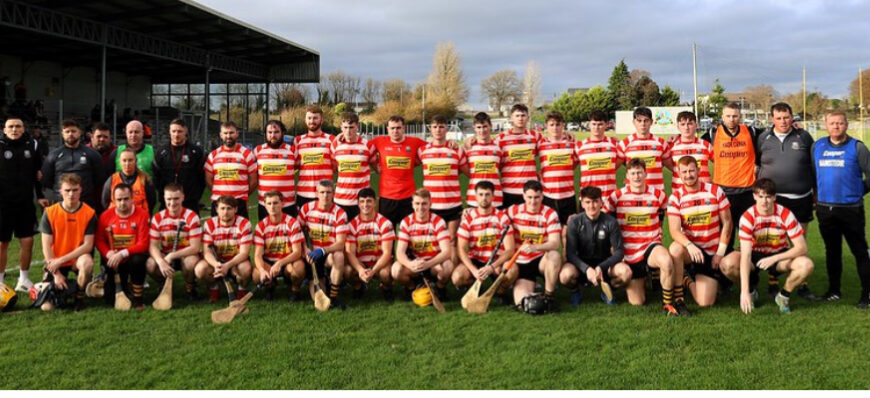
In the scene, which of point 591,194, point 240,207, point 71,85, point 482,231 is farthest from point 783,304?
point 71,85

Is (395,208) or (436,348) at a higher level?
(395,208)

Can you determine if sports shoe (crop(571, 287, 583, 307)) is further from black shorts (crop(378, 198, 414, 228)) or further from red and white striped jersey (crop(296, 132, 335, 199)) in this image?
red and white striped jersey (crop(296, 132, 335, 199))

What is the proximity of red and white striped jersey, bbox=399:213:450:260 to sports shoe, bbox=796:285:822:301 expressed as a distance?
2973mm

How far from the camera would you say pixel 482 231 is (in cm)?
518

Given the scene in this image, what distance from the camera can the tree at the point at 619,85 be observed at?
62250mm

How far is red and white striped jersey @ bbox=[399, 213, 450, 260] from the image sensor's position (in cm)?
526

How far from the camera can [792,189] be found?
536cm

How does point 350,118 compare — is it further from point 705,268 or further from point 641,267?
point 705,268

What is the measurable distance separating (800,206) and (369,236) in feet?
11.8

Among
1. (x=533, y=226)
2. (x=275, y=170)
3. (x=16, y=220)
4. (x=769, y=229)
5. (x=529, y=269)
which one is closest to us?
(x=769, y=229)

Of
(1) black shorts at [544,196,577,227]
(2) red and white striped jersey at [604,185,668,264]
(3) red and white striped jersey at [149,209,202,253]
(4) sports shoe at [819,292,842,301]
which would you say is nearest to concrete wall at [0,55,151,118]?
(3) red and white striped jersey at [149,209,202,253]

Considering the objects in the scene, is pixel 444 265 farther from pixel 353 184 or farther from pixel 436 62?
pixel 436 62

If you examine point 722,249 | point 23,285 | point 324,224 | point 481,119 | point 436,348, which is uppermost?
point 481,119

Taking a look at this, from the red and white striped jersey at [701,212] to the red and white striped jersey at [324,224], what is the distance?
265 cm
